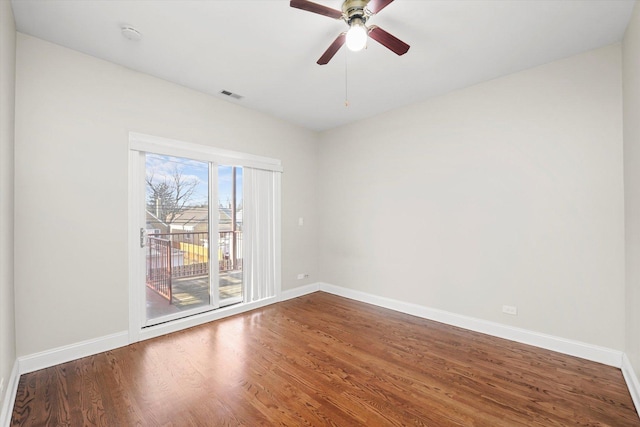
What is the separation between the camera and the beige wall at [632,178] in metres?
2.00

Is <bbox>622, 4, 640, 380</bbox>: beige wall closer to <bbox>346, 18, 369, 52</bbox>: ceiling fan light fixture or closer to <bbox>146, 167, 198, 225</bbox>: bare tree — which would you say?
<bbox>346, 18, 369, 52</bbox>: ceiling fan light fixture

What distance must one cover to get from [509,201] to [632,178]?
3.03 ft

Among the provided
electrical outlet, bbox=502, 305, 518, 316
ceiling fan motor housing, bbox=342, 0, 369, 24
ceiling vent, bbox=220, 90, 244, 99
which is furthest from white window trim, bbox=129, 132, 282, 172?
electrical outlet, bbox=502, 305, 518, 316

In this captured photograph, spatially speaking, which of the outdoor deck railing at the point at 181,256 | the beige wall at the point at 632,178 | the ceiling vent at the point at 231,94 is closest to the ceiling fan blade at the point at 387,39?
the beige wall at the point at 632,178

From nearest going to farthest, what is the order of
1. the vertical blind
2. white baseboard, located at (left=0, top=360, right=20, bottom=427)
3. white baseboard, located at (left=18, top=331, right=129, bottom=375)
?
white baseboard, located at (left=0, top=360, right=20, bottom=427) < white baseboard, located at (left=18, top=331, right=129, bottom=375) < the vertical blind

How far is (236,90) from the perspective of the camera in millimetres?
3365

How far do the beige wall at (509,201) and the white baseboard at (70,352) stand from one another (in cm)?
313

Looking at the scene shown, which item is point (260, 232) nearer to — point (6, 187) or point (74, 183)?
point (74, 183)

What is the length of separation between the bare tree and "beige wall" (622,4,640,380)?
167 inches

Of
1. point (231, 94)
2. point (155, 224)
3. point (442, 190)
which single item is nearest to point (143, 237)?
point (155, 224)

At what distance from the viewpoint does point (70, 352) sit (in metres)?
2.48

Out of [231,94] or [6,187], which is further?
[231,94]

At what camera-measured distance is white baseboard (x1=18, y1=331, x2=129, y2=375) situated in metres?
2.29

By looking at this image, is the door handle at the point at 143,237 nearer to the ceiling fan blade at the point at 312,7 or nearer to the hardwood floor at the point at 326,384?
the hardwood floor at the point at 326,384
